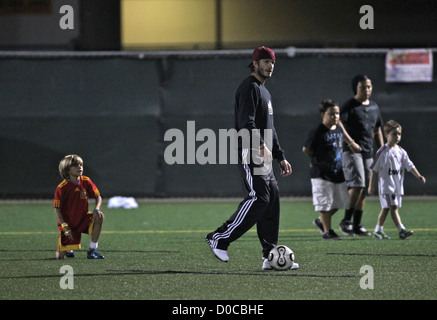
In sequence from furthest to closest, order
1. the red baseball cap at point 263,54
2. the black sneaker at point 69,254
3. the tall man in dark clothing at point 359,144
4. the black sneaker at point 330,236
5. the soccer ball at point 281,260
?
the tall man in dark clothing at point 359,144
the black sneaker at point 330,236
the black sneaker at point 69,254
the red baseball cap at point 263,54
the soccer ball at point 281,260

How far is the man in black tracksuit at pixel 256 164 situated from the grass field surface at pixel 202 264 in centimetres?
41

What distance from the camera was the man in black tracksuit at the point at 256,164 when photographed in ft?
27.4

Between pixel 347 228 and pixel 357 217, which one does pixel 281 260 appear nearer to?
pixel 347 228

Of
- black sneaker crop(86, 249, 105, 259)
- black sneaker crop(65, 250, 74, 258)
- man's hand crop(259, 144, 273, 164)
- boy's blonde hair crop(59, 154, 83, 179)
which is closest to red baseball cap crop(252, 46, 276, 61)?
man's hand crop(259, 144, 273, 164)

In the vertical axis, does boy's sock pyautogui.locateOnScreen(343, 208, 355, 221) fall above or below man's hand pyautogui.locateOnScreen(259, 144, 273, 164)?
below

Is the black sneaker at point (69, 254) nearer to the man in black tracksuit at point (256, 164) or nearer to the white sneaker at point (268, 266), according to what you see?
the man in black tracksuit at point (256, 164)

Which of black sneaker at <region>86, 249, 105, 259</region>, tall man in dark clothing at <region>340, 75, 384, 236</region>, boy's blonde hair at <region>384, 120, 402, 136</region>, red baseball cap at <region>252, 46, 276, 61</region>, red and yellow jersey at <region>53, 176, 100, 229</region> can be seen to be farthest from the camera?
tall man in dark clothing at <region>340, 75, 384, 236</region>

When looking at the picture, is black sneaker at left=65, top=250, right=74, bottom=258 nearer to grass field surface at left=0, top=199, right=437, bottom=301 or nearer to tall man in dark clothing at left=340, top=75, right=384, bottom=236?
grass field surface at left=0, top=199, right=437, bottom=301

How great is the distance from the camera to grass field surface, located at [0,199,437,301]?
7.10 meters

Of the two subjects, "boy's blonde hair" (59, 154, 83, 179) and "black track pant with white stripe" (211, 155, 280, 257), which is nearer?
"black track pant with white stripe" (211, 155, 280, 257)

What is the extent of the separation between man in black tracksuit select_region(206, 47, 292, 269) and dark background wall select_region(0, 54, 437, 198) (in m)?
7.60

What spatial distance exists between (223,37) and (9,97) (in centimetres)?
697

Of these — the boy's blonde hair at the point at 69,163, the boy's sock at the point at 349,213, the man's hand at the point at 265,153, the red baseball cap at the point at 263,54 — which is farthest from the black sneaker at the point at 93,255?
the boy's sock at the point at 349,213

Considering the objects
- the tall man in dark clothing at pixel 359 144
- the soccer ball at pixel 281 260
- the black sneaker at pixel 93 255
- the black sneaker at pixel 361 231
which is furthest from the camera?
the tall man in dark clothing at pixel 359 144
